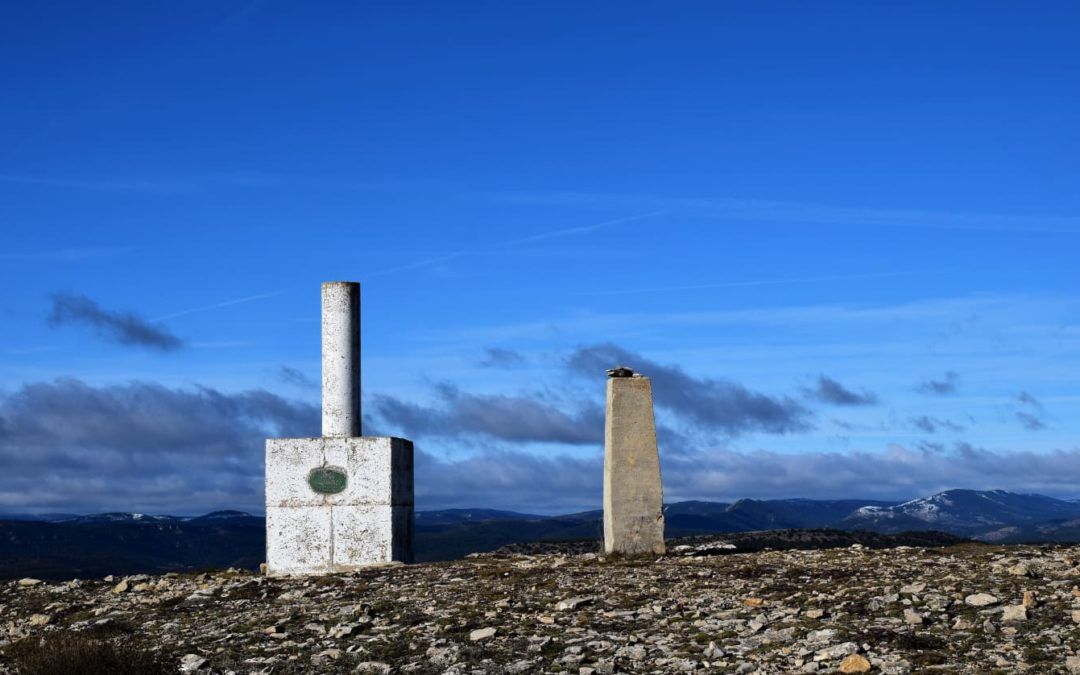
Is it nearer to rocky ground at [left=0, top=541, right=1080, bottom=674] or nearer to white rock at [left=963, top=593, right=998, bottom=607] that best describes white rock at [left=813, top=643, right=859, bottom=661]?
rocky ground at [left=0, top=541, right=1080, bottom=674]

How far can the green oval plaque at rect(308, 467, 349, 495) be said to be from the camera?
2847 cm

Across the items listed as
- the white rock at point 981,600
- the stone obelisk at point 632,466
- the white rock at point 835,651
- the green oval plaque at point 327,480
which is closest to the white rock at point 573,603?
the white rock at point 835,651

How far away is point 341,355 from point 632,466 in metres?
7.60

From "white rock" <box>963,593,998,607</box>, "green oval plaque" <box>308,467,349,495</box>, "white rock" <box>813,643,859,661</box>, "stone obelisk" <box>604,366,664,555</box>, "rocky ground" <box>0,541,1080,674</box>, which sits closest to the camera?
"white rock" <box>813,643,859,661</box>

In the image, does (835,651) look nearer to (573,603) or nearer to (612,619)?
(612,619)

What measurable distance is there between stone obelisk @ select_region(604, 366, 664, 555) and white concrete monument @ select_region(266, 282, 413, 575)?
506cm

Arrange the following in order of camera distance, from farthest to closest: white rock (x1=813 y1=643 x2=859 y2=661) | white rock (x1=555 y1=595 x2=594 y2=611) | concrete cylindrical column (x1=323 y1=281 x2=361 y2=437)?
concrete cylindrical column (x1=323 y1=281 x2=361 y2=437) < white rock (x1=555 y1=595 x2=594 y2=611) < white rock (x1=813 y1=643 x2=859 y2=661)

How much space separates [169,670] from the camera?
18.5m

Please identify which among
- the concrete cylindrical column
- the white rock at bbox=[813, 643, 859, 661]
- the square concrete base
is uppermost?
the concrete cylindrical column

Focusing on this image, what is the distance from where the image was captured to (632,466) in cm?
2648

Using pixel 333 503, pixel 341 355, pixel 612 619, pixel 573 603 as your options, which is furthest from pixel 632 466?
pixel 341 355

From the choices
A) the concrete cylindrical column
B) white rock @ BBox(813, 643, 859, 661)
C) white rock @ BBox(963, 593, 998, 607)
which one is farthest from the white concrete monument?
white rock @ BBox(813, 643, 859, 661)

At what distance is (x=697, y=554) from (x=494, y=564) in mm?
4304

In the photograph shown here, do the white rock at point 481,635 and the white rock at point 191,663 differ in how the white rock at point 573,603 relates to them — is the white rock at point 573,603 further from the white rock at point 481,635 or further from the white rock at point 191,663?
the white rock at point 191,663
